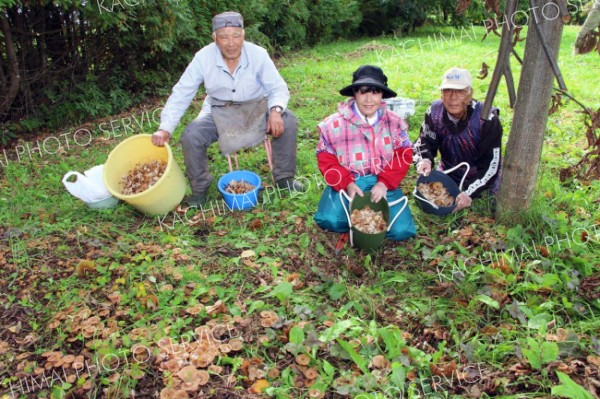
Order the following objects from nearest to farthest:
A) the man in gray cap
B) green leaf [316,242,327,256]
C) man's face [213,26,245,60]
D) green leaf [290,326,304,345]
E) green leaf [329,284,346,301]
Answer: green leaf [290,326,304,345] < green leaf [329,284,346,301] < green leaf [316,242,327,256] < man's face [213,26,245,60] < the man in gray cap

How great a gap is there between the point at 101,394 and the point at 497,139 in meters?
2.99

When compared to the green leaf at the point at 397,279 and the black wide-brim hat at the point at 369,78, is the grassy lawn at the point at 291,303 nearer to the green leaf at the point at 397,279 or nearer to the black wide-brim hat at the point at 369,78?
the green leaf at the point at 397,279

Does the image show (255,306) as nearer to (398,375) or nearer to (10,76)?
(398,375)

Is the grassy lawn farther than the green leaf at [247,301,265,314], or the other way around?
the green leaf at [247,301,265,314]

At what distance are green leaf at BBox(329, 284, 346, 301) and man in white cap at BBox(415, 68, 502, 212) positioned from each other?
3.78 ft

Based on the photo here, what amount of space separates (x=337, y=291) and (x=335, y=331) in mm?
403

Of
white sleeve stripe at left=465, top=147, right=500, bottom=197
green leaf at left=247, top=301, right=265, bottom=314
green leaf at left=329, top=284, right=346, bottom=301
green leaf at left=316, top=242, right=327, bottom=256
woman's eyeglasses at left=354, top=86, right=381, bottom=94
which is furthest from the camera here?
white sleeve stripe at left=465, top=147, right=500, bottom=197

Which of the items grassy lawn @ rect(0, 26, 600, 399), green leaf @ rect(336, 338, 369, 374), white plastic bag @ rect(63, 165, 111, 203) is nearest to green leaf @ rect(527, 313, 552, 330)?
grassy lawn @ rect(0, 26, 600, 399)

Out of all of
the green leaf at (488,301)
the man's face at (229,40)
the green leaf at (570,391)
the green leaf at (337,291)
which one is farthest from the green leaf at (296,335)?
the man's face at (229,40)

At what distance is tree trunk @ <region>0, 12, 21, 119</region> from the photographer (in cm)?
530

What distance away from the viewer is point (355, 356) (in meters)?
2.19

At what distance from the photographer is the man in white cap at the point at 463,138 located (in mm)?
3309

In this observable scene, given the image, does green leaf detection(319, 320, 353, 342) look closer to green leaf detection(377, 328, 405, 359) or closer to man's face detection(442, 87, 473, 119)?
green leaf detection(377, 328, 405, 359)

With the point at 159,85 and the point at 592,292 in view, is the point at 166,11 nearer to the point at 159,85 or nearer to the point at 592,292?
the point at 159,85
